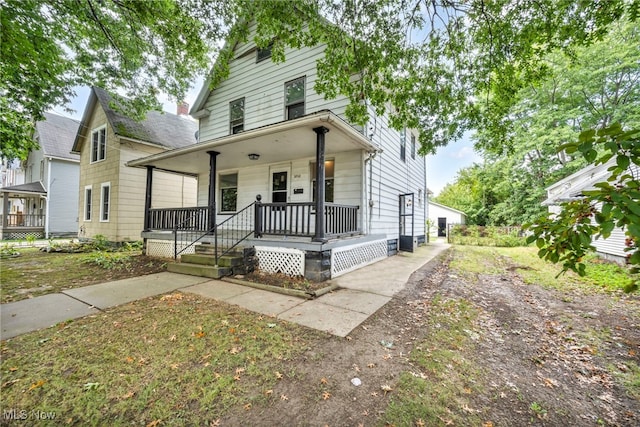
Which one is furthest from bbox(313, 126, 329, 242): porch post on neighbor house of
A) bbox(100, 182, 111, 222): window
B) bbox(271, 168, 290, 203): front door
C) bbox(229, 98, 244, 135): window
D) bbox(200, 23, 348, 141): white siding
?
bbox(100, 182, 111, 222): window

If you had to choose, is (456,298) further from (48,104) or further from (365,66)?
(48,104)

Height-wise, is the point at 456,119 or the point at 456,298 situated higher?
the point at 456,119

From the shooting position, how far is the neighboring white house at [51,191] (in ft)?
53.0

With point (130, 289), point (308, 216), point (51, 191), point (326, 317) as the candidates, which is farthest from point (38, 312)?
point (51, 191)

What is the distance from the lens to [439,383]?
8.01ft

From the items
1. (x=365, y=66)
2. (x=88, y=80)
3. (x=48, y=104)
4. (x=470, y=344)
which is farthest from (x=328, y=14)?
(x=48, y=104)

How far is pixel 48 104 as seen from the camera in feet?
27.3

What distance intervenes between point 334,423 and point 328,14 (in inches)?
245

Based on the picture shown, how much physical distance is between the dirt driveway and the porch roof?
397 cm

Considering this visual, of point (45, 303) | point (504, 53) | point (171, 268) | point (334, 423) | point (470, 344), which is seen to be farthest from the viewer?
point (171, 268)

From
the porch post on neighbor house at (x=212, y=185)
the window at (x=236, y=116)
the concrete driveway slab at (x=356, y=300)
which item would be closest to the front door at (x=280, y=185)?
the porch post on neighbor house at (x=212, y=185)

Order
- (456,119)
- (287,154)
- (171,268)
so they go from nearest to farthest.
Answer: (456,119), (171,268), (287,154)

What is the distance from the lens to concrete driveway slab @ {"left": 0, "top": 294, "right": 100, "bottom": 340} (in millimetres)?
3502

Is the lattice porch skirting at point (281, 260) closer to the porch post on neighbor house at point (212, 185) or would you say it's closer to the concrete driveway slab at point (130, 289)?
the concrete driveway slab at point (130, 289)
